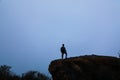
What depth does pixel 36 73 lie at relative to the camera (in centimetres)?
7112

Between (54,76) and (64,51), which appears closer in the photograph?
(64,51)

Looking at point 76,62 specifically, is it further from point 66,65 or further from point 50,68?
point 50,68

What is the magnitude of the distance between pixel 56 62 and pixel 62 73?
179 cm

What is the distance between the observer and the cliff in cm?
3553

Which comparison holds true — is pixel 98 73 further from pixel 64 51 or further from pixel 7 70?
pixel 7 70

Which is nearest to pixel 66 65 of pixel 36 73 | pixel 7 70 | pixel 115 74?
pixel 115 74

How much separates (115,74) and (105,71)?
4.45 ft

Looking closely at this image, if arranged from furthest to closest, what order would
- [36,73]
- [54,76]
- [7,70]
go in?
[7,70], [36,73], [54,76]

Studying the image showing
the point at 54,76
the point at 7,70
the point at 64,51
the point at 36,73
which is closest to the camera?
the point at 64,51

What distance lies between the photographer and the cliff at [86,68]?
35531 millimetres

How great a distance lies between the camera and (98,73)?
36.2 m

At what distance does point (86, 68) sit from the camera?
36.2m

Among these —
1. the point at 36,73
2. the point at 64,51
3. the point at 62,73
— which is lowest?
the point at 62,73

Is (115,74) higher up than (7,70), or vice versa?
(7,70)
